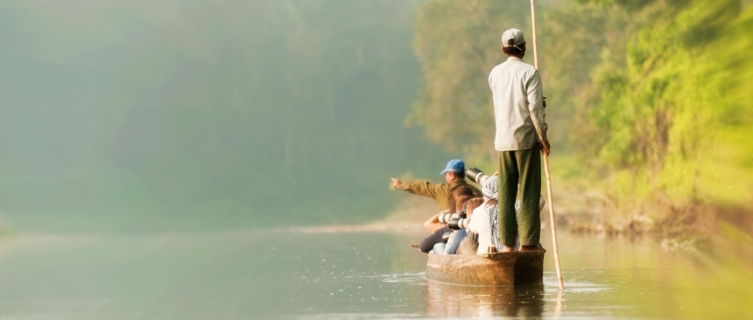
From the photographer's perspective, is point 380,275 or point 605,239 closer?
point 380,275

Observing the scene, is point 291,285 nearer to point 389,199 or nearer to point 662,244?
point 662,244

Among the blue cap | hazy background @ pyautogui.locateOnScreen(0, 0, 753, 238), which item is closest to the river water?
the blue cap

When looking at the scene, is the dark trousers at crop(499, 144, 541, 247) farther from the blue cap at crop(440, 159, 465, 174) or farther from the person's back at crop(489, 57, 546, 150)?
the blue cap at crop(440, 159, 465, 174)

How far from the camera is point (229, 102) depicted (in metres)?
70.8

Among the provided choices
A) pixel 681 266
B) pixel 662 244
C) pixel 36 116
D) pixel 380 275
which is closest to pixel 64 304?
pixel 380 275

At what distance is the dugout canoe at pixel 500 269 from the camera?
34.8 feet

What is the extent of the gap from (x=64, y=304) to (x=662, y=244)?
9.77 meters

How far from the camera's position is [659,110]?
24.2 metres

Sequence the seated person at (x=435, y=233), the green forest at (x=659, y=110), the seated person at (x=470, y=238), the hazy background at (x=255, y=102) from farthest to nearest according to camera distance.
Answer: the hazy background at (x=255, y=102) → the green forest at (x=659, y=110) → the seated person at (x=435, y=233) → the seated person at (x=470, y=238)

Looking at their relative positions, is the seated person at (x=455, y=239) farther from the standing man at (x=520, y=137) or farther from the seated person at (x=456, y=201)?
the standing man at (x=520, y=137)

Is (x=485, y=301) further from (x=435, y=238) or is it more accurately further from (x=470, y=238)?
(x=435, y=238)

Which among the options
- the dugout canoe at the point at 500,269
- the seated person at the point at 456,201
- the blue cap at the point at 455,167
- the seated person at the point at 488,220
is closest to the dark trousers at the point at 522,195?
the dugout canoe at the point at 500,269

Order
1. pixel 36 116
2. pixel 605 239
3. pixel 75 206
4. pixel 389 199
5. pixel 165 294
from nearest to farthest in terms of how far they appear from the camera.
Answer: pixel 165 294, pixel 605 239, pixel 389 199, pixel 75 206, pixel 36 116

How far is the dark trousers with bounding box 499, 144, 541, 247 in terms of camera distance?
10352mm
